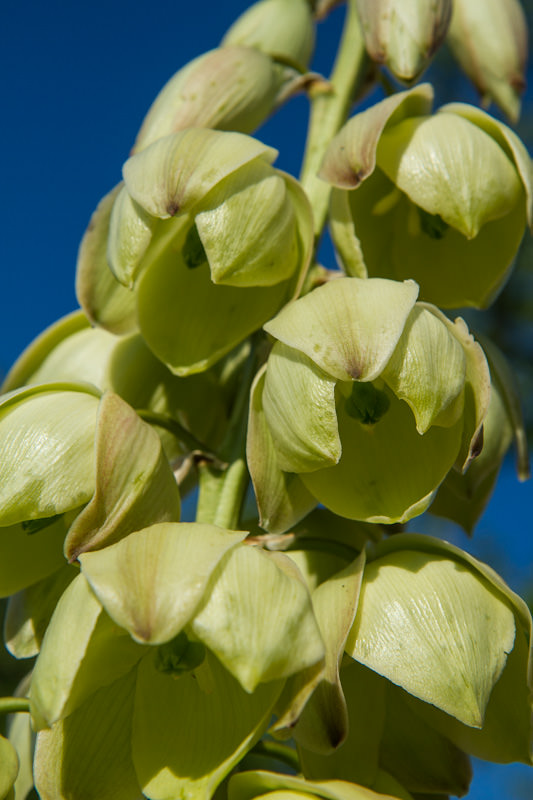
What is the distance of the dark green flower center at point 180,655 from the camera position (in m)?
0.95

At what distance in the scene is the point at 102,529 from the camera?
938mm

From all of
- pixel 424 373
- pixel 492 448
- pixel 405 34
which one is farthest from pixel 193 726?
pixel 405 34

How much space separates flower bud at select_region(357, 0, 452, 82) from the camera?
129 cm

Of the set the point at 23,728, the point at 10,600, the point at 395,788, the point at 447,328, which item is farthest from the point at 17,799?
the point at 447,328

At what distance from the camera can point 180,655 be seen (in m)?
0.95

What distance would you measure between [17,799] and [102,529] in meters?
0.44

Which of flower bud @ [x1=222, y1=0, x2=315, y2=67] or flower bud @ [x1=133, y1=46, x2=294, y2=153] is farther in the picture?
flower bud @ [x1=222, y1=0, x2=315, y2=67]

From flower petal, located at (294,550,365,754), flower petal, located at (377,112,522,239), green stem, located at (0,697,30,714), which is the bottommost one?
flower petal, located at (294,550,365,754)

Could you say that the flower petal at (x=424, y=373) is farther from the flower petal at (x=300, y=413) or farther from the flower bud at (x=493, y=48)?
the flower bud at (x=493, y=48)

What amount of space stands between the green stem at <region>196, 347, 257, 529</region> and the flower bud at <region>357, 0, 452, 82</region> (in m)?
0.47

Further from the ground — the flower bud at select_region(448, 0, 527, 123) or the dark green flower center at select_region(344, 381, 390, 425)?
the flower bud at select_region(448, 0, 527, 123)

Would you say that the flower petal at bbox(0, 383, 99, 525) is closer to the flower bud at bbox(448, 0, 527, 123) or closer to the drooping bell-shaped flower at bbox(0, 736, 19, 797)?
the drooping bell-shaped flower at bbox(0, 736, 19, 797)

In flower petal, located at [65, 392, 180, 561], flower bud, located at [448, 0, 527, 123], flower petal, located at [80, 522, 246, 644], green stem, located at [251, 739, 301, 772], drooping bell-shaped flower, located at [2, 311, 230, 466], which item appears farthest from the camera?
flower bud, located at [448, 0, 527, 123]

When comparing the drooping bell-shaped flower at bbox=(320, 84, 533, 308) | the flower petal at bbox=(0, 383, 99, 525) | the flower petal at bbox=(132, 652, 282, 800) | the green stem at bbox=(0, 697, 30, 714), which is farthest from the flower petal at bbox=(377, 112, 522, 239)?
the green stem at bbox=(0, 697, 30, 714)
